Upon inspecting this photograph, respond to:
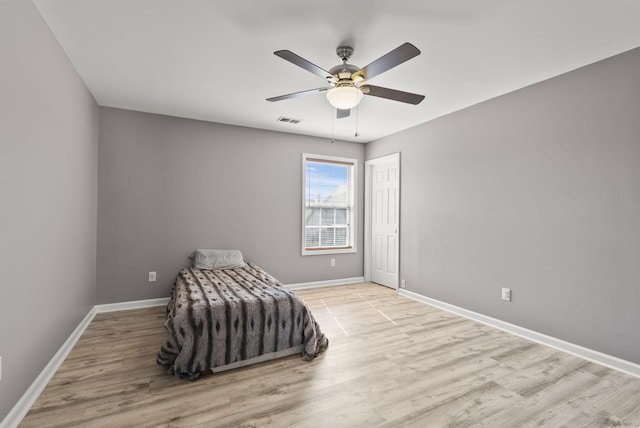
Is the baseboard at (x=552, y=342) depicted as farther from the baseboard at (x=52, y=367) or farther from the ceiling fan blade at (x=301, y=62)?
the baseboard at (x=52, y=367)

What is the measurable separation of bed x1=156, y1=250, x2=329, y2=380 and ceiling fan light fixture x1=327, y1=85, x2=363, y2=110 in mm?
1741

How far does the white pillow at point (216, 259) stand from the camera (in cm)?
399

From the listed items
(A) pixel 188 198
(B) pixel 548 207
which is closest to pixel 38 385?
(A) pixel 188 198

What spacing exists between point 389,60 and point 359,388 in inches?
88.4

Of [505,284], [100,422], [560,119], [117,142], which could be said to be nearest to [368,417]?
[100,422]

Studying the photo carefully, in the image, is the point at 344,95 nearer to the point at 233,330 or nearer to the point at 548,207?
the point at 233,330

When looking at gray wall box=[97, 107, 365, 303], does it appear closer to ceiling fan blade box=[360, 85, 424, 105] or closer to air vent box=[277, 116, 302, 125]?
air vent box=[277, 116, 302, 125]

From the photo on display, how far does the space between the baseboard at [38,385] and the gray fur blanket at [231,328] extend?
0.70 m

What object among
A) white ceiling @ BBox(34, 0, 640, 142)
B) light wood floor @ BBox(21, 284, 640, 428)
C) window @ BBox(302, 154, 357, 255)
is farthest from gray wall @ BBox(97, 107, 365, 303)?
light wood floor @ BBox(21, 284, 640, 428)

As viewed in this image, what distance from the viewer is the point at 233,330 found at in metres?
2.42

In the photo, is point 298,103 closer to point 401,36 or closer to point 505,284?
point 401,36

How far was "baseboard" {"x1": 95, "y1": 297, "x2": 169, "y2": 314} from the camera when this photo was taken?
3699 millimetres

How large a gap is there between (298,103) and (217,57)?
1165mm

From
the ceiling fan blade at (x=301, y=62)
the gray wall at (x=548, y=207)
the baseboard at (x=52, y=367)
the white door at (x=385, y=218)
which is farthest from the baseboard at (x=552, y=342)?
the baseboard at (x=52, y=367)
